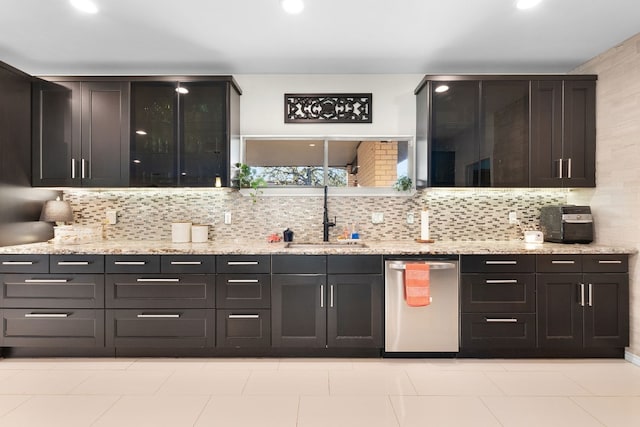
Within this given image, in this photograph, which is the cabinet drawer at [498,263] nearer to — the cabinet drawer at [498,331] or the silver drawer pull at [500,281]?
the silver drawer pull at [500,281]

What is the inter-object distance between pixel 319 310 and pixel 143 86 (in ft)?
8.38

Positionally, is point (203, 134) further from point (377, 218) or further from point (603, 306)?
point (603, 306)

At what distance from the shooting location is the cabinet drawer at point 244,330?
3.02 m

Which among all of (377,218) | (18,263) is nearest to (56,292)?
(18,263)

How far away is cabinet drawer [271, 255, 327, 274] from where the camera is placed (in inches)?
119

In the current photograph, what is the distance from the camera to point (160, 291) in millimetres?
3025

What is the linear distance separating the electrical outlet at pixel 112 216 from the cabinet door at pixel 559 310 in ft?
13.0

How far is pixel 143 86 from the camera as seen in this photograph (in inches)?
133

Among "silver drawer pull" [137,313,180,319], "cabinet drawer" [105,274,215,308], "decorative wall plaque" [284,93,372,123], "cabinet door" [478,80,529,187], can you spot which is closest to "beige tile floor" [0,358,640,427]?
"silver drawer pull" [137,313,180,319]

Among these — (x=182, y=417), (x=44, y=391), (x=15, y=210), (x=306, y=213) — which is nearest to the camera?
(x=182, y=417)

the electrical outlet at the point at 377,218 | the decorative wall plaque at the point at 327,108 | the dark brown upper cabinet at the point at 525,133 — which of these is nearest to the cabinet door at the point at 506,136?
the dark brown upper cabinet at the point at 525,133

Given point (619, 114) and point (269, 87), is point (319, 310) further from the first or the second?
point (619, 114)

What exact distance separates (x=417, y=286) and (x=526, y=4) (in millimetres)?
2147

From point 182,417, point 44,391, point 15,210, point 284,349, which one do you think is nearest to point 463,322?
point 284,349
